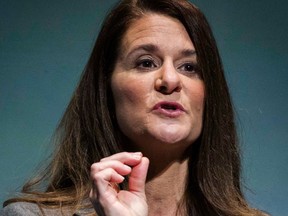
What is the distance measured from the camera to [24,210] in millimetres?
1097

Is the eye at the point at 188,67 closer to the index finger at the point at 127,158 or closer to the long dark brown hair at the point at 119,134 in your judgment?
the long dark brown hair at the point at 119,134

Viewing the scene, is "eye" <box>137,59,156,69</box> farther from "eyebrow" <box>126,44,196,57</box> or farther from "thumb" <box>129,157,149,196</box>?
"thumb" <box>129,157,149,196</box>

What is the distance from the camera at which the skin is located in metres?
1.11

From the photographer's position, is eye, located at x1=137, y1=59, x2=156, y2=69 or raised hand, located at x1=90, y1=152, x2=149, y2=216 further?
eye, located at x1=137, y1=59, x2=156, y2=69

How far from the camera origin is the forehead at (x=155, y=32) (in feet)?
3.83

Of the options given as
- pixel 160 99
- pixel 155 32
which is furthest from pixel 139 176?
pixel 155 32

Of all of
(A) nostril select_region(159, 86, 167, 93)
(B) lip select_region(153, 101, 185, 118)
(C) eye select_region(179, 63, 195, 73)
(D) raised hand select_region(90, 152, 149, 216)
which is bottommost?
(D) raised hand select_region(90, 152, 149, 216)

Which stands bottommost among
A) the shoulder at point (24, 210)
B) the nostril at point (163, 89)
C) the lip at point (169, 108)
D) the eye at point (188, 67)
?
the shoulder at point (24, 210)

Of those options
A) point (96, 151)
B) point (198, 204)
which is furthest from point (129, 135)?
point (198, 204)

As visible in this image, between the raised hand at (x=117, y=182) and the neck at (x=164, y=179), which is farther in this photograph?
the neck at (x=164, y=179)

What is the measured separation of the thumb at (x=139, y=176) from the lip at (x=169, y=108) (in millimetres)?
181

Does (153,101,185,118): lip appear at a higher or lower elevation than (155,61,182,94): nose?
lower

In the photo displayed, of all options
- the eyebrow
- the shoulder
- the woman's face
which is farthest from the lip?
the shoulder

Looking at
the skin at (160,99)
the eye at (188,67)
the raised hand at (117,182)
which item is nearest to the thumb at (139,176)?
the raised hand at (117,182)
